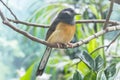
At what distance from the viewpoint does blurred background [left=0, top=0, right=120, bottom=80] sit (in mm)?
939

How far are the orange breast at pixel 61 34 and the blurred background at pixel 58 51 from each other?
0.21 ft

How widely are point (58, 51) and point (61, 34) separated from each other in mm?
1004

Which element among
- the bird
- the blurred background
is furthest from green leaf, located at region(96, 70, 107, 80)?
the bird

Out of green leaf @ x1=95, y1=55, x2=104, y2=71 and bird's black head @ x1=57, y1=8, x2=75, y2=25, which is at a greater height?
bird's black head @ x1=57, y1=8, x2=75, y2=25

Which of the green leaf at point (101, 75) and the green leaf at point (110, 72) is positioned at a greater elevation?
the green leaf at point (101, 75)

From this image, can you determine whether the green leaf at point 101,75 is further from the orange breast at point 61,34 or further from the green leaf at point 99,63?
the orange breast at point 61,34

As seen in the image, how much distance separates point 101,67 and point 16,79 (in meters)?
1.19

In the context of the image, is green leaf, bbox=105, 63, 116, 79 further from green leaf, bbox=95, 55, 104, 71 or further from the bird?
the bird

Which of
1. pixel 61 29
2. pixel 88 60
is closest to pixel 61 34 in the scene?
pixel 61 29

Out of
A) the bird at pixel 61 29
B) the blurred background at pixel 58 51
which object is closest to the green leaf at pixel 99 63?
the blurred background at pixel 58 51

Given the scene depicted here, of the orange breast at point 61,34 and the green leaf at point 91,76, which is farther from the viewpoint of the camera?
the orange breast at point 61,34

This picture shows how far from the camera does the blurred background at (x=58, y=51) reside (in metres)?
0.94

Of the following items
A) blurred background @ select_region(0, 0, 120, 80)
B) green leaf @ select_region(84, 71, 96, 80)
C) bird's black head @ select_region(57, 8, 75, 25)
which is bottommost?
blurred background @ select_region(0, 0, 120, 80)

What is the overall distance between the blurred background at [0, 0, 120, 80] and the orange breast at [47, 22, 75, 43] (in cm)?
6
